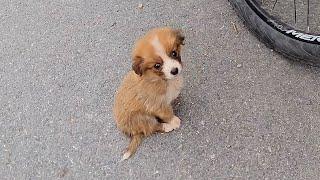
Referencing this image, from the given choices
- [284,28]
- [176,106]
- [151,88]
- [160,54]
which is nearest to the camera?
[160,54]

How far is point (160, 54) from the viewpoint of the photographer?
163 cm

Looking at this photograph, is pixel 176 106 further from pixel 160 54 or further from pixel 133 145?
pixel 160 54

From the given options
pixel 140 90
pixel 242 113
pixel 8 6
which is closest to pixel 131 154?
pixel 140 90

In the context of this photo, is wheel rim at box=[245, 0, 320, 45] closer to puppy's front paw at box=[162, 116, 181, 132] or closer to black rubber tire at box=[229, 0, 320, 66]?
black rubber tire at box=[229, 0, 320, 66]

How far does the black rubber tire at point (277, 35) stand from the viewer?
1.85 meters

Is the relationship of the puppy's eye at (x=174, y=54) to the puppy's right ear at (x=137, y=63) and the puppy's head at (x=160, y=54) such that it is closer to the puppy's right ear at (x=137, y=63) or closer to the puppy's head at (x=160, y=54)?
the puppy's head at (x=160, y=54)

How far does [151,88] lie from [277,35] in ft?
1.78

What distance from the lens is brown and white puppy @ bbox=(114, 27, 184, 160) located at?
5.38 feet

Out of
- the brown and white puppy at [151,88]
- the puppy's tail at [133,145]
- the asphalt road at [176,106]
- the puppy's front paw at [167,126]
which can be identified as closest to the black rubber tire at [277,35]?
the asphalt road at [176,106]

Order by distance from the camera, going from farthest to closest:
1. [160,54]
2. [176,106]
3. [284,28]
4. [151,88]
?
[176,106], [284,28], [151,88], [160,54]

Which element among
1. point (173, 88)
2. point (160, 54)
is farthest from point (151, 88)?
point (160, 54)

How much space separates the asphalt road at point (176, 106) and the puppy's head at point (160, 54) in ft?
1.27

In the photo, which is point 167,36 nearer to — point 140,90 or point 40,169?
point 140,90

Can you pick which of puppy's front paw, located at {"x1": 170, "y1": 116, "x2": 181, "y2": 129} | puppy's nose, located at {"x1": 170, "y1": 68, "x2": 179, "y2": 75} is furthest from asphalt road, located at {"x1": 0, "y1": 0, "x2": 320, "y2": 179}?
puppy's nose, located at {"x1": 170, "y1": 68, "x2": 179, "y2": 75}
